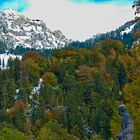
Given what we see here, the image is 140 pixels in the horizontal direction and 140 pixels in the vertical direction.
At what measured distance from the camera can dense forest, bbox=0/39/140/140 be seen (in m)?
137

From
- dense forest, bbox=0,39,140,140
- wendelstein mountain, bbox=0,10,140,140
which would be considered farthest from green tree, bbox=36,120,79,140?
dense forest, bbox=0,39,140,140

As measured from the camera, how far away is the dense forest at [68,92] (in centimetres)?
13688

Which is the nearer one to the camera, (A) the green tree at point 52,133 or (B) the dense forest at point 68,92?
(A) the green tree at point 52,133

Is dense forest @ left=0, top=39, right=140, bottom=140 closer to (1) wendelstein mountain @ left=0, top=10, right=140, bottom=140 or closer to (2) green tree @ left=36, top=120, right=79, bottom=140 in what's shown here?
(1) wendelstein mountain @ left=0, top=10, right=140, bottom=140

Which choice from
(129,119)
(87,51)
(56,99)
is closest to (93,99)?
(56,99)

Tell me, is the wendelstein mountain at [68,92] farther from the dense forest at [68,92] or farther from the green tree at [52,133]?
the green tree at [52,133]

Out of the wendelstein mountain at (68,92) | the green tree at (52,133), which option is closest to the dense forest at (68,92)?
the wendelstein mountain at (68,92)

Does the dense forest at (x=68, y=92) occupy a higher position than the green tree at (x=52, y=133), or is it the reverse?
the dense forest at (x=68, y=92)

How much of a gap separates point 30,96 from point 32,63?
1711 centimetres

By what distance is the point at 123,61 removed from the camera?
179 m

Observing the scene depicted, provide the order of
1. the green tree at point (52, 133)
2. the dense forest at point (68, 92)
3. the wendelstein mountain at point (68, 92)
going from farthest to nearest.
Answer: the dense forest at point (68, 92), the wendelstein mountain at point (68, 92), the green tree at point (52, 133)

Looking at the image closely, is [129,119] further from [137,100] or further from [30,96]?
[30,96]

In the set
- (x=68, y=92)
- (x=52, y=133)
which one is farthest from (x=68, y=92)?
(x=52, y=133)

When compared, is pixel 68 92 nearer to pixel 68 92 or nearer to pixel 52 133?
pixel 68 92
